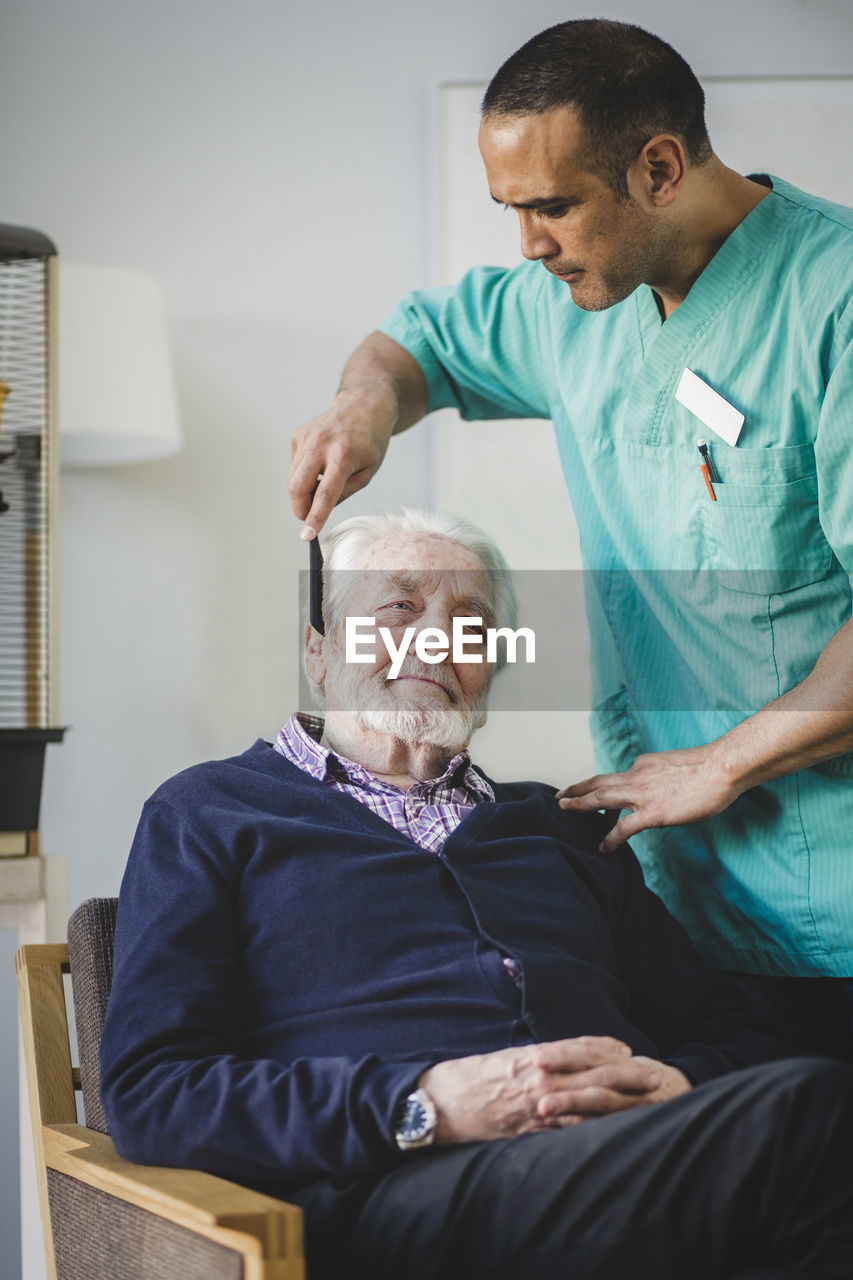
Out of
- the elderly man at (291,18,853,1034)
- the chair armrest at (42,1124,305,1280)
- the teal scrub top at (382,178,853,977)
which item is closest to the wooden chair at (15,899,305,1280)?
the chair armrest at (42,1124,305,1280)

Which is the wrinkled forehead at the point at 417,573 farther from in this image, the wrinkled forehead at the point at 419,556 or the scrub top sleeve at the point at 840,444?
the scrub top sleeve at the point at 840,444

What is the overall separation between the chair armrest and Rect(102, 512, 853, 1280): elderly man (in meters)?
0.04

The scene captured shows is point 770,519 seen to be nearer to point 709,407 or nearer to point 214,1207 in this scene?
point 709,407

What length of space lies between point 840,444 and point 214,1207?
0.93 meters

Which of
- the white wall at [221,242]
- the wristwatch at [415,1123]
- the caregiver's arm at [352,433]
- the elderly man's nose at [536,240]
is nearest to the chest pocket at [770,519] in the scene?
the elderly man's nose at [536,240]

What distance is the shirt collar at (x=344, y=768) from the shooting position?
4.51 feet

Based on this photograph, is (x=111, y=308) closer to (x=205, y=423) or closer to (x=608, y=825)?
(x=205, y=423)

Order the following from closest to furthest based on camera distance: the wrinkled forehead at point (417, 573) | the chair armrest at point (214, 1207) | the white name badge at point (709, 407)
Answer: the chair armrest at point (214, 1207) → the white name badge at point (709, 407) → the wrinkled forehead at point (417, 573)

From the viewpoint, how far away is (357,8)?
234 cm

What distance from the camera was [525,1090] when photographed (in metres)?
1.01

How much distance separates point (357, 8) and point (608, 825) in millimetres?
1679

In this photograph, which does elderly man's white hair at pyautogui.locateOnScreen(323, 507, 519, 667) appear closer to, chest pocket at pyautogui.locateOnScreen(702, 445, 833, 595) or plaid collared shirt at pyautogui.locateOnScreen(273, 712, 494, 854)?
plaid collared shirt at pyautogui.locateOnScreen(273, 712, 494, 854)

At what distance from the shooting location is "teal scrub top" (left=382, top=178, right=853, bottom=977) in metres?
1.34

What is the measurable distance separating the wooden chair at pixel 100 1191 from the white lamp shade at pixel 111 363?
95 cm
